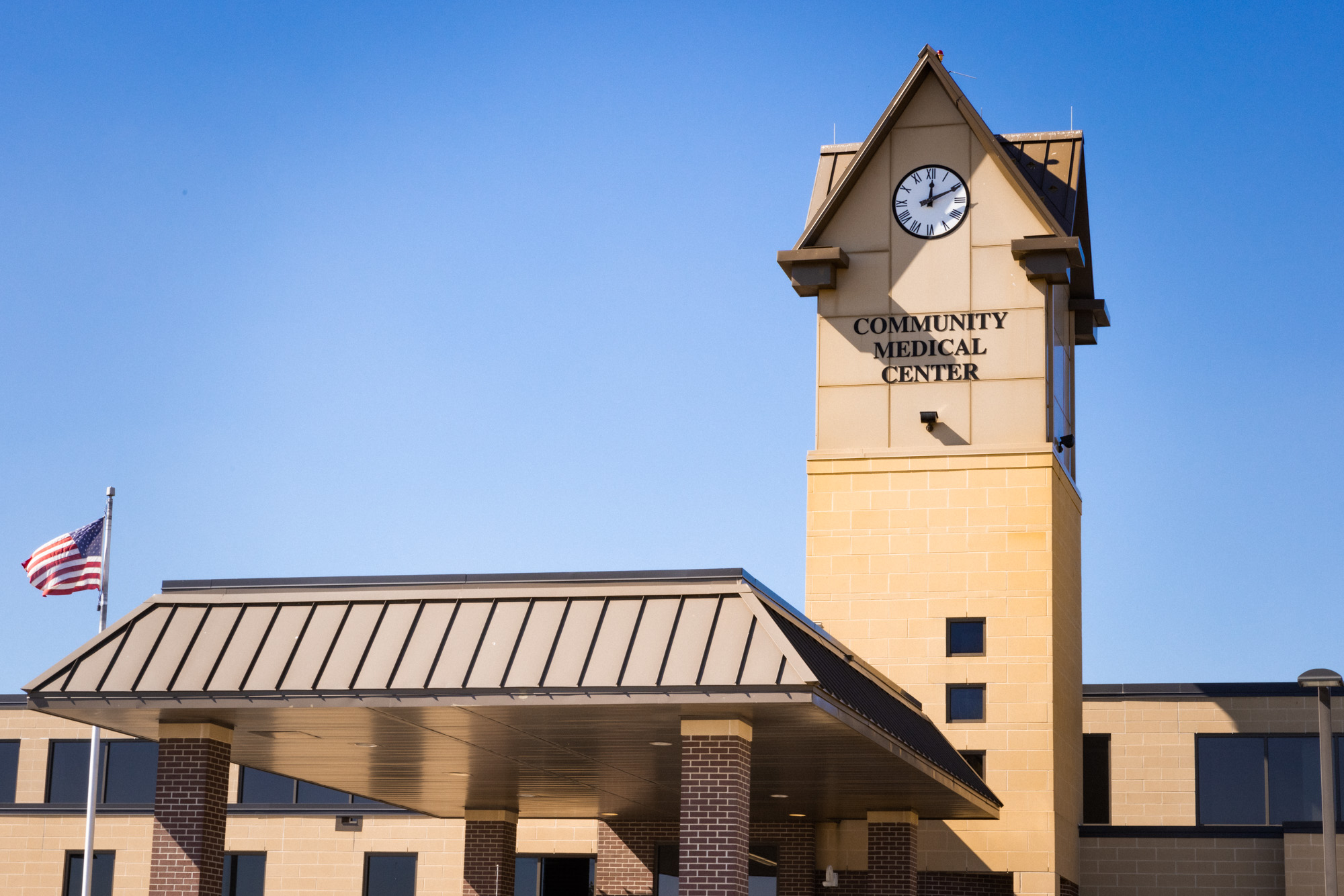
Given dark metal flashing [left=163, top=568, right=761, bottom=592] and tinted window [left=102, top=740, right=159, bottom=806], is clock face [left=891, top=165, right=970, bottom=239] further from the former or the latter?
tinted window [left=102, top=740, right=159, bottom=806]

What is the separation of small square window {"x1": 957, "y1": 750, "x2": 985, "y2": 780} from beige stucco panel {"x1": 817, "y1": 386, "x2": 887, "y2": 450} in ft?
22.5

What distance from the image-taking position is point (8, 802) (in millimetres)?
44906

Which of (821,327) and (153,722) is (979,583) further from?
(153,722)

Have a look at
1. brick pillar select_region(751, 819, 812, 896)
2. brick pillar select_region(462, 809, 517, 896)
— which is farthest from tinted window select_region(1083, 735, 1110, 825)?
brick pillar select_region(462, 809, 517, 896)

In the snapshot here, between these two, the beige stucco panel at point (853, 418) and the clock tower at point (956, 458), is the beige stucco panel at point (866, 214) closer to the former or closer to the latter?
the clock tower at point (956, 458)

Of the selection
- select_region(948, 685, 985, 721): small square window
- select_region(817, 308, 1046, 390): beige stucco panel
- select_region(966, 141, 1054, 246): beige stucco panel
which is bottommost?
select_region(948, 685, 985, 721): small square window

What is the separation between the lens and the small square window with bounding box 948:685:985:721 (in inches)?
1401

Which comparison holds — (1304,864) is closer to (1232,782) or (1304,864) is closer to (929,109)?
(1232,782)

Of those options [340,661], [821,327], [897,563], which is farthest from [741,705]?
[821,327]

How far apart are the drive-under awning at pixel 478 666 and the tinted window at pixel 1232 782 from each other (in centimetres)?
1619

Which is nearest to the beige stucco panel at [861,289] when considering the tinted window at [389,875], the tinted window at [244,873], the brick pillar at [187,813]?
the tinted window at [389,875]

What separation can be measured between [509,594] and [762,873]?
17.1m

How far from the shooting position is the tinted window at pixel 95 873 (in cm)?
4344

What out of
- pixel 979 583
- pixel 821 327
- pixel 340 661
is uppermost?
pixel 821 327
